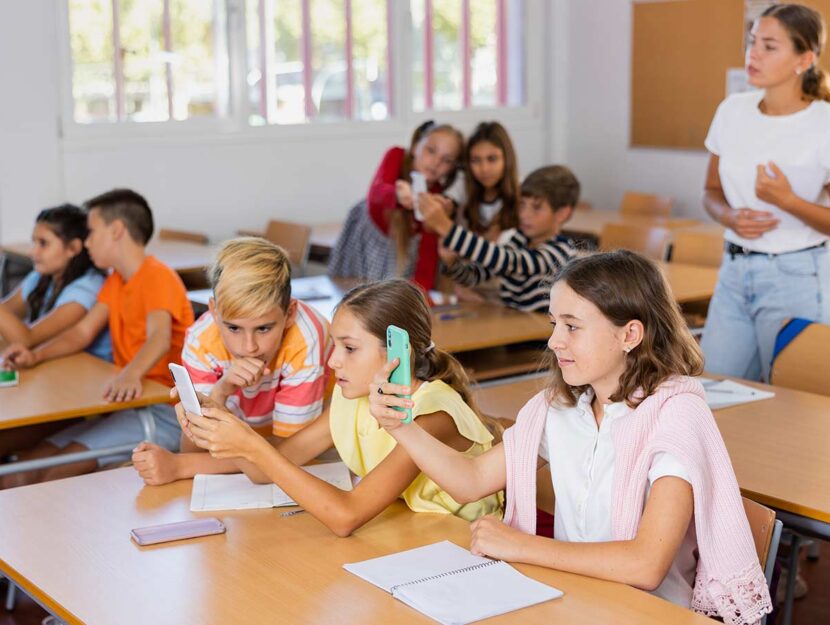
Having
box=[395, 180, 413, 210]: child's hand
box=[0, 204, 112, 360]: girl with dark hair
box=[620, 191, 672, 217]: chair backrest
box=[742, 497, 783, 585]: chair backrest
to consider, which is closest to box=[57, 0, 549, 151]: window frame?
box=[620, 191, 672, 217]: chair backrest

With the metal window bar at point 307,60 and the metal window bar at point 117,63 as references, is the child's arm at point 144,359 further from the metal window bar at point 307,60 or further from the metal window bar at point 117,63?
the metal window bar at point 307,60

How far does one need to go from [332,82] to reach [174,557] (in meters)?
5.39

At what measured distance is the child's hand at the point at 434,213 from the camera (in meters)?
3.98

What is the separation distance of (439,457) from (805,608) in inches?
65.6

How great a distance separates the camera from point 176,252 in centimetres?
546

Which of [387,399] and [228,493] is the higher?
[387,399]

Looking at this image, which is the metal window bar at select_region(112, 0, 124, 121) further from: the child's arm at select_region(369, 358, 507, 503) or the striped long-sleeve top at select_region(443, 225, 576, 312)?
the child's arm at select_region(369, 358, 507, 503)

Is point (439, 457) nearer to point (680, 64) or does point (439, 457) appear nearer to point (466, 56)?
point (680, 64)

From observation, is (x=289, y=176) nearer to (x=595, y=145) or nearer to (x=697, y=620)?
(x=595, y=145)

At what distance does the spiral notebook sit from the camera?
1656mm

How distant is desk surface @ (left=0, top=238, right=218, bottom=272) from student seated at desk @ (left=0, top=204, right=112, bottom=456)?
103 centimetres

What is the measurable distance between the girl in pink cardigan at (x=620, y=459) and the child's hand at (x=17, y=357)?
177cm

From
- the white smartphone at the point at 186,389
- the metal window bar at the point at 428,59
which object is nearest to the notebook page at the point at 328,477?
the white smartphone at the point at 186,389

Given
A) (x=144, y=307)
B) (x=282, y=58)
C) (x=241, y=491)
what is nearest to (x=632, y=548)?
(x=241, y=491)
